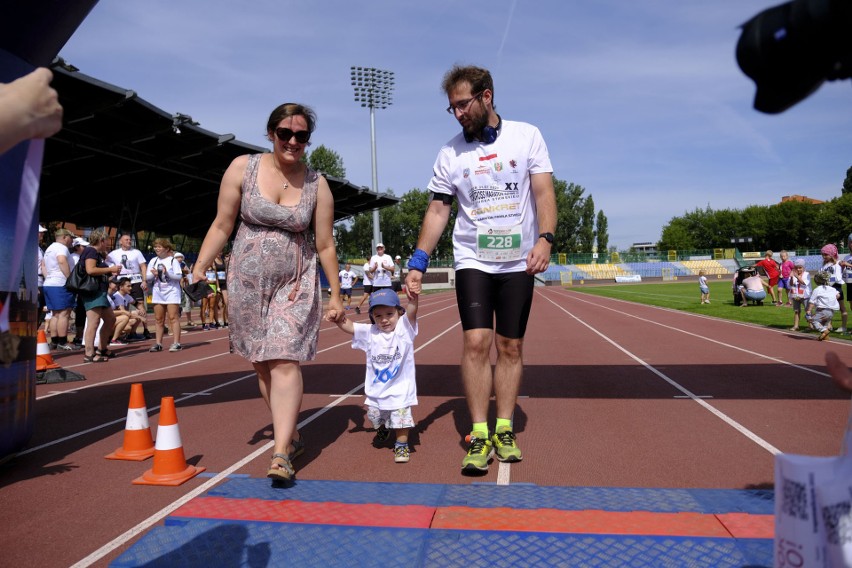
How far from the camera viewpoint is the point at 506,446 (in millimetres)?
3885

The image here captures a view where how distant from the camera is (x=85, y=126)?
1498 cm

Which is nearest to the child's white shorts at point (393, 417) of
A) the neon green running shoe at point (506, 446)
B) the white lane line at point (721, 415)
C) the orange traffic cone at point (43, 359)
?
the neon green running shoe at point (506, 446)

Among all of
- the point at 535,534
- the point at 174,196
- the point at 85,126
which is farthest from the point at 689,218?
the point at 535,534

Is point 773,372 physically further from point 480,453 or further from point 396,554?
point 396,554

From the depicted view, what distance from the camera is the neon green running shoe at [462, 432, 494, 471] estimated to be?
364cm

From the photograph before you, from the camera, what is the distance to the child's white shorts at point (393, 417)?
4121mm

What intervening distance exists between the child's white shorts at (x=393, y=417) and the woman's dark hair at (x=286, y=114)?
1876 millimetres

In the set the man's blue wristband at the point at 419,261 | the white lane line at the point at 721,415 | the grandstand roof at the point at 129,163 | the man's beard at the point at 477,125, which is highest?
the grandstand roof at the point at 129,163

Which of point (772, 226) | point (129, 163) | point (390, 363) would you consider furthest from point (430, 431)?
point (772, 226)

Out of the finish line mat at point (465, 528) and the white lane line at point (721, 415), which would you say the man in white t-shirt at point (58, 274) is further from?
the white lane line at point (721, 415)

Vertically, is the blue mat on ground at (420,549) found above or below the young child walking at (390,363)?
below

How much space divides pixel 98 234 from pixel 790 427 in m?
9.09

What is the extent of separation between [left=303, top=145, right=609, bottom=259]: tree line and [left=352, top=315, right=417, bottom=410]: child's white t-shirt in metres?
39.4

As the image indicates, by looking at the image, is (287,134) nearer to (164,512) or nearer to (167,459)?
(167,459)
